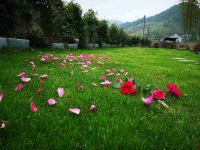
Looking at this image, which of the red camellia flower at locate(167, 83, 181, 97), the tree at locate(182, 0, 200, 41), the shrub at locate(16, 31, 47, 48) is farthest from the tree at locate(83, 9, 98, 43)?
the tree at locate(182, 0, 200, 41)

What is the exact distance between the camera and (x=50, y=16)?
11211 millimetres

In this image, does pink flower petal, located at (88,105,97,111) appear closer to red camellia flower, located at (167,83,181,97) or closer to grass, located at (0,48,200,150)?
grass, located at (0,48,200,150)

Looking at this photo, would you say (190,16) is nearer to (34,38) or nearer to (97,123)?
(34,38)

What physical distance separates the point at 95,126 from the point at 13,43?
6219 mm

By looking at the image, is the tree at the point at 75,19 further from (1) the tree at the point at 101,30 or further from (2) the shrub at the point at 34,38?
(1) the tree at the point at 101,30

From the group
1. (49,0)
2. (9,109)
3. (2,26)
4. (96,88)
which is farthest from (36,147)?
(49,0)

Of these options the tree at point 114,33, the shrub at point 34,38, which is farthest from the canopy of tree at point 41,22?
the tree at point 114,33

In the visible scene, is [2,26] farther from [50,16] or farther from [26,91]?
[26,91]

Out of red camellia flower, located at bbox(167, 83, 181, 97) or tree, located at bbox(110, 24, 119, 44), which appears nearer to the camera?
red camellia flower, located at bbox(167, 83, 181, 97)

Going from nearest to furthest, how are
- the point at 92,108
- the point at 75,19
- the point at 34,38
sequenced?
the point at 92,108 → the point at 34,38 → the point at 75,19

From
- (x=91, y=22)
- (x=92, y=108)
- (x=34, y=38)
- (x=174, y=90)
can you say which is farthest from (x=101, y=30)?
(x=92, y=108)

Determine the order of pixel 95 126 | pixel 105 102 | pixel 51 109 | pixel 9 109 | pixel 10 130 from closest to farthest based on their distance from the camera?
pixel 10 130, pixel 95 126, pixel 9 109, pixel 51 109, pixel 105 102

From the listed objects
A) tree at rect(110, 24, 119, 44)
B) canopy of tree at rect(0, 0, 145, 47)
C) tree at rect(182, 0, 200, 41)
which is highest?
tree at rect(182, 0, 200, 41)

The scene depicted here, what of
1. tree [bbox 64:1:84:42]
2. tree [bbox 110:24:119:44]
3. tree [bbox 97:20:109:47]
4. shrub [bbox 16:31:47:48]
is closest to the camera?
shrub [bbox 16:31:47:48]
